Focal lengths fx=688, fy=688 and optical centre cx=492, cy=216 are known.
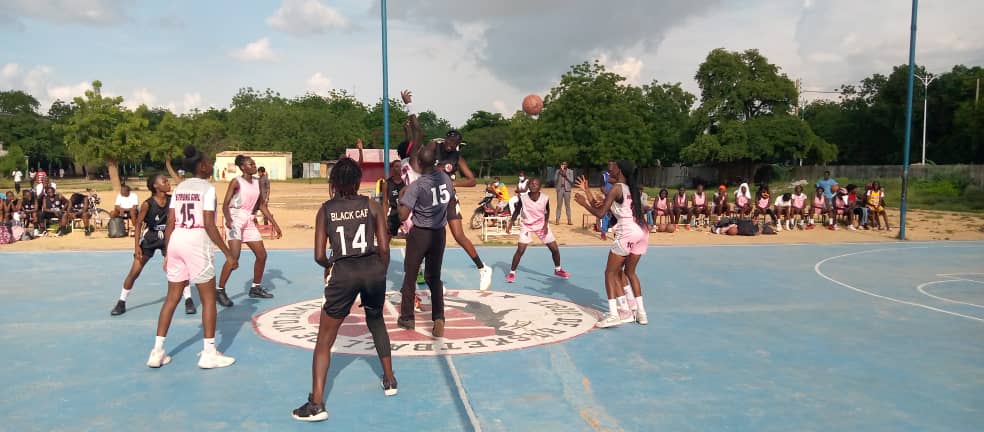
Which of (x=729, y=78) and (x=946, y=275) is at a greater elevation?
(x=729, y=78)

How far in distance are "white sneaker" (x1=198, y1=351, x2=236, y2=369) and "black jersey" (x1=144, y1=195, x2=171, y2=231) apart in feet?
8.79

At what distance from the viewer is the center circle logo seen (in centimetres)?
700

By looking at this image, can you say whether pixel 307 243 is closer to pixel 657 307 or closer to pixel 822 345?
pixel 657 307

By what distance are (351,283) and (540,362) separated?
2.27m

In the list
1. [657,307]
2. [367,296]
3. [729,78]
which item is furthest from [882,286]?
[729,78]

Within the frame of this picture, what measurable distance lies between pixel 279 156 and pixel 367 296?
69.4 meters

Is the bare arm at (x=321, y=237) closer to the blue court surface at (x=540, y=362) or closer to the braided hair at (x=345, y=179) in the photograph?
the braided hair at (x=345, y=179)

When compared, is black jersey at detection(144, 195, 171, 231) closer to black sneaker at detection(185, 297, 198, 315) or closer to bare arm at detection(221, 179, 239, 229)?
bare arm at detection(221, 179, 239, 229)

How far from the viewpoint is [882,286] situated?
1099 centimetres

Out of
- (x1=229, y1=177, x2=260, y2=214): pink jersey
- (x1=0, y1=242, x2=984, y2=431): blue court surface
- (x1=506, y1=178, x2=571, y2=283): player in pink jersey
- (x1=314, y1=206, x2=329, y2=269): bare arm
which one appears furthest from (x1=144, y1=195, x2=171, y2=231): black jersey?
(x1=506, y1=178, x2=571, y2=283): player in pink jersey

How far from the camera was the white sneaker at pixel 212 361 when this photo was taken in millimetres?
6172

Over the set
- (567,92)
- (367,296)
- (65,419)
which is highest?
(567,92)

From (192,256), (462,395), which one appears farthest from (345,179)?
(192,256)

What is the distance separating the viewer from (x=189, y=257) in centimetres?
619
